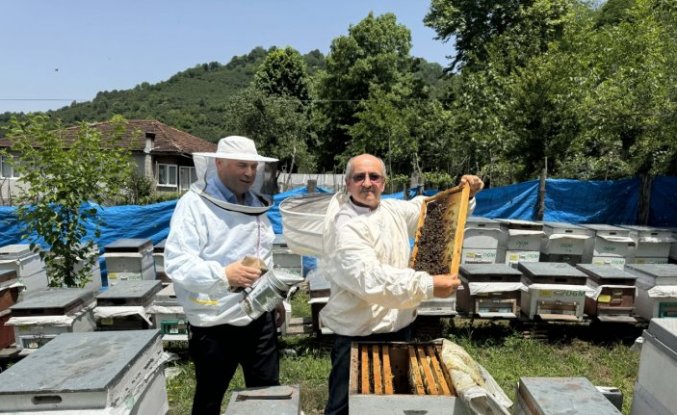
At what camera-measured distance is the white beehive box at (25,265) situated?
15.7 feet

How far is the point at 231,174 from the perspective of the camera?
2.33 metres

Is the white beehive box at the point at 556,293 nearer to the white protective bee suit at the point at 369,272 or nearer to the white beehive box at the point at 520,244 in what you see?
the white beehive box at the point at 520,244

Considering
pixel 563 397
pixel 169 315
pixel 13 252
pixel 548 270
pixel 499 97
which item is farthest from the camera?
pixel 499 97

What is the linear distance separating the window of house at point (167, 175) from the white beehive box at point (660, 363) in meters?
23.4

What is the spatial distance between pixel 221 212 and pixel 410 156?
14.3m

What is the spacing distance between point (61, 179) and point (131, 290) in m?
1.74

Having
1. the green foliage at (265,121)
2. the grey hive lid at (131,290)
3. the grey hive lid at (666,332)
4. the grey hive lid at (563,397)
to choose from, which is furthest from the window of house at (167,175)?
the grey hive lid at (666,332)

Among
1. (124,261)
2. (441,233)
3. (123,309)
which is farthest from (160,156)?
(441,233)

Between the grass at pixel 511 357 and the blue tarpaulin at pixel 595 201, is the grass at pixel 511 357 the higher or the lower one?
the lower one

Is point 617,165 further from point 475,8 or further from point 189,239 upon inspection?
point 189,239

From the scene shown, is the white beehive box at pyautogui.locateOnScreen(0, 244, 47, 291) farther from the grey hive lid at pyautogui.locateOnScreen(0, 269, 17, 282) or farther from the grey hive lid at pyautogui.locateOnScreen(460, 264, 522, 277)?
the grey hive lid at pyautogui.locateOnScreen(460, 264, 522, 277)

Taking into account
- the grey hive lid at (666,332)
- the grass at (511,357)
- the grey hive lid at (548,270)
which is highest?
the grey hive lid at (666,332)

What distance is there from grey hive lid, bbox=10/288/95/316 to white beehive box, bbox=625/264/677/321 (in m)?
5.31

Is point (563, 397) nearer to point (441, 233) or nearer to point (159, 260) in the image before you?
point (441, 233)
